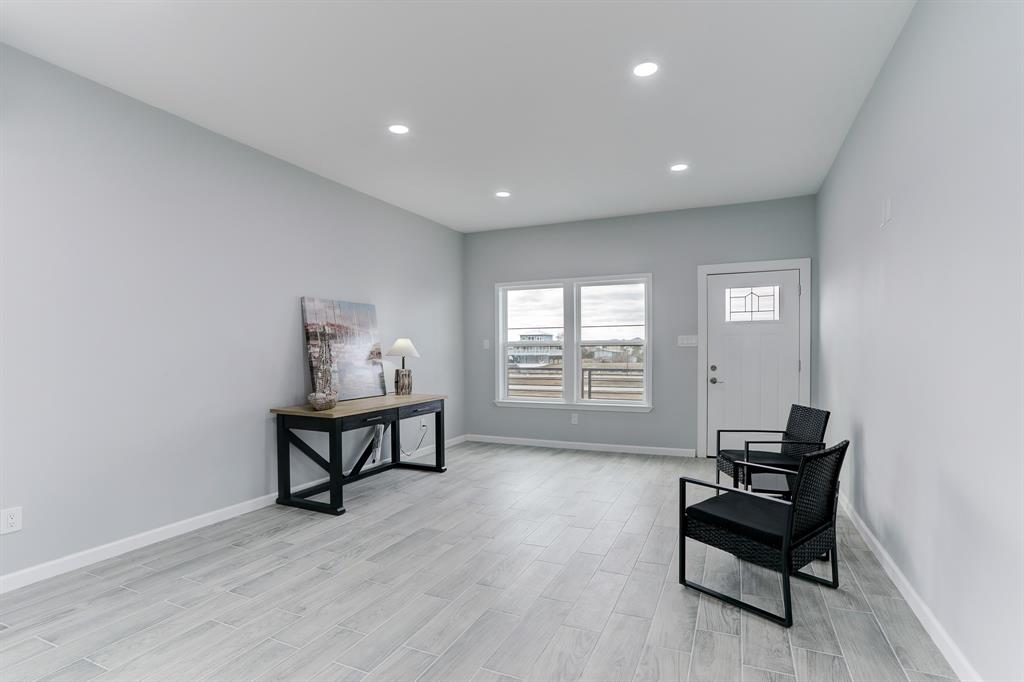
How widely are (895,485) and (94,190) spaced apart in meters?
4.51

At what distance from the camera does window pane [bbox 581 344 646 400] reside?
6066 mm

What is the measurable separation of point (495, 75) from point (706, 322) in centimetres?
369

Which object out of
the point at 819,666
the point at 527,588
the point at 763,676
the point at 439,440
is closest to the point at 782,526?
the point at 819,666

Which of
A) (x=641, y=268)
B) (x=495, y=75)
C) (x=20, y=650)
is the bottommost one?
(x=20, y=650)

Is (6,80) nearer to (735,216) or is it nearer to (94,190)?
(94,190)

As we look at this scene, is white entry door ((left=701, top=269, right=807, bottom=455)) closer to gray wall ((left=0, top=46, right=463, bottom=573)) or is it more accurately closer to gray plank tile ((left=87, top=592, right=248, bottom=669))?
gray wall ((left=0, top=46, right=463, bottom=573))

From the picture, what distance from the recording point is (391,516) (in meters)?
3.79

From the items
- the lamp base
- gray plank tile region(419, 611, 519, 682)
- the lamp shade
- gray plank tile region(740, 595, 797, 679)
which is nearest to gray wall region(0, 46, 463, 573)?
the lamp shade

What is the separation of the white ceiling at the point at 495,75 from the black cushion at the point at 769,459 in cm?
223

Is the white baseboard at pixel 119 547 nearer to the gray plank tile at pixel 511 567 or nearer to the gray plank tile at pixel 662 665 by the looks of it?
the gray plank tile at pixel 511 567

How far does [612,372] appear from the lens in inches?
243

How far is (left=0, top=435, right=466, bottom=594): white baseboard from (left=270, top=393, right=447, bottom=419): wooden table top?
2.25ft

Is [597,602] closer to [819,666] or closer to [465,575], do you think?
[465,575]

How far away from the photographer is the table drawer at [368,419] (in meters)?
4.02
